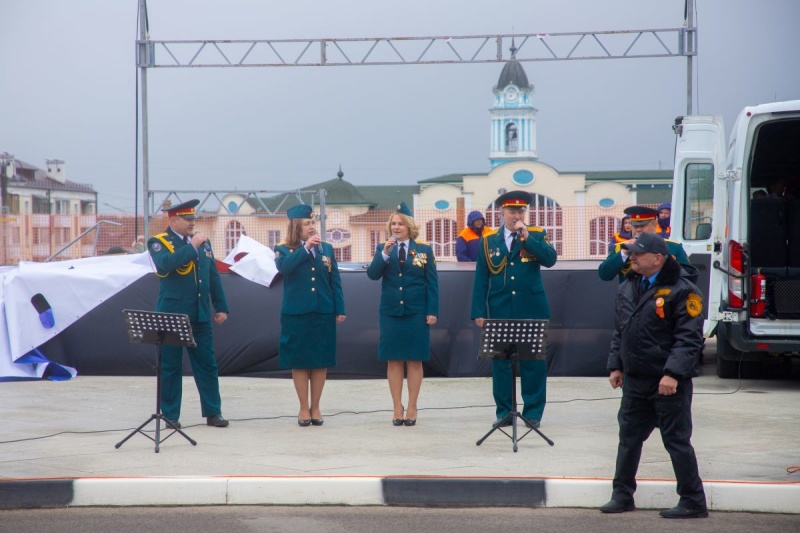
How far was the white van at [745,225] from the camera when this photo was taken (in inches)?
435

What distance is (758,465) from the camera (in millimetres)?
7359

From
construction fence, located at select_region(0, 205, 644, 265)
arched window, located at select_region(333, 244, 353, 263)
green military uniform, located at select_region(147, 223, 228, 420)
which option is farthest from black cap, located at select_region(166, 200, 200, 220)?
arched window, located at select_region(333, 244, 353, 263)

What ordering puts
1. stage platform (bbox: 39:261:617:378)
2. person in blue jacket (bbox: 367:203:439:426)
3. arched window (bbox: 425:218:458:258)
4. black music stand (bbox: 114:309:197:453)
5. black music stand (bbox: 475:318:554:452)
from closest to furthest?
black music stand (bbox: 475:318:554:452)
black music stand (bbox: 114:309:197:453)
person in blue jacket (bbox: 367:203:439:426)
stage platform (bbox: 39:261:617:378)
arched window (bbox: 425:218:458:258)

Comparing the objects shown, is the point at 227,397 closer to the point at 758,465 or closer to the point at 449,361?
the point at 449,361

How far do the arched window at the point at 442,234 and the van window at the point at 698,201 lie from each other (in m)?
17.0

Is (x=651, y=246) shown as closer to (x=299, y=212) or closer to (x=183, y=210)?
(x=299, y=212)

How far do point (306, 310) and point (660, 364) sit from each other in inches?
151

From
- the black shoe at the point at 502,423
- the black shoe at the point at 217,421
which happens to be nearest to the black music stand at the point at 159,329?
the black shoe at the point at 217,421

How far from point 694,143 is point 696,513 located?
679 centimetres

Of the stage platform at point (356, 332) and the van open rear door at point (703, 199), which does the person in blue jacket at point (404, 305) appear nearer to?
the stage platform at point (356, 332)

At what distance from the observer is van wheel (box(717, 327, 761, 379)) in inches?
473

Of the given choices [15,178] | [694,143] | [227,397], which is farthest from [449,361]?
[15,178]

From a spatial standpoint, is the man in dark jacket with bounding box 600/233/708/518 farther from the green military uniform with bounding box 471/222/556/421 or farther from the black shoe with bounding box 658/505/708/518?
the green military uniform with bounding box 471/222/556/421

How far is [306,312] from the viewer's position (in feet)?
30.5
